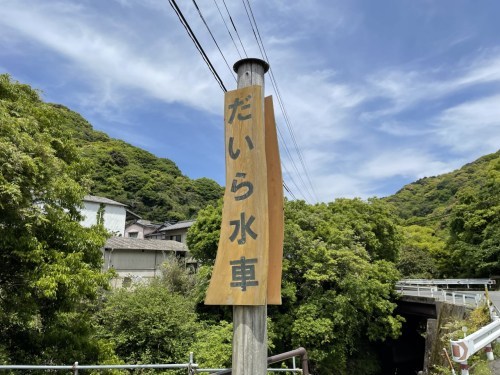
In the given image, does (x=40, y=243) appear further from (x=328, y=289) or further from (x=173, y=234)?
(x=173, y=234)

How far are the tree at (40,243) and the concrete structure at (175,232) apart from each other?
78.3ft

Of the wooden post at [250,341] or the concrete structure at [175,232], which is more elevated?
the concrete structure at [175,232]

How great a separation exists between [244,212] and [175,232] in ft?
104

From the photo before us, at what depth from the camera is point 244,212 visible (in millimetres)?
3113

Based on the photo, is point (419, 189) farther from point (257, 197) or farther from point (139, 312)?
point (257, 197)

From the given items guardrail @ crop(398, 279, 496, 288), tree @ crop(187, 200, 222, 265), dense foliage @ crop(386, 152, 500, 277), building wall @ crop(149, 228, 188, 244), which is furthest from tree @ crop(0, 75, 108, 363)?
building wall @ crop(149, 228, 188, 244)

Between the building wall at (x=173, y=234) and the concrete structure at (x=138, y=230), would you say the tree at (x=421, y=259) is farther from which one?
the concrete structure at (x=138, y=230)

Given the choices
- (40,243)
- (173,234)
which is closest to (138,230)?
(173,234)

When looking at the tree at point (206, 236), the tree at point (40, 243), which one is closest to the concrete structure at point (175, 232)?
the tree at point (206, 236)

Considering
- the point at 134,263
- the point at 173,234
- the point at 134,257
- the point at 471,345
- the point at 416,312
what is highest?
the point at 173,234

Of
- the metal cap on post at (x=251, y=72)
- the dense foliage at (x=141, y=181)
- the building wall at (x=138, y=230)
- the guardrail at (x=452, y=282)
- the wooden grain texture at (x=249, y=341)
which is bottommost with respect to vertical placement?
the wooden grain texture at (x=249, y=341)

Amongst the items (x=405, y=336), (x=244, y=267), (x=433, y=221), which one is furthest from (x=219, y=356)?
(x=433, y=221)

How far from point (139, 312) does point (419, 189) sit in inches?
2379

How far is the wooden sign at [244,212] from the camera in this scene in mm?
2959
